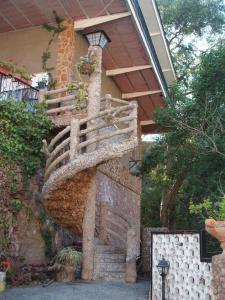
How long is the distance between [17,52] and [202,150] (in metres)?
6.17

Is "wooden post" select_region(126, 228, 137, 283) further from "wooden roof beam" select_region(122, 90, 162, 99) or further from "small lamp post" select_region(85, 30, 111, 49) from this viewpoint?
"wooden roof beam" select_region(122, 90, 162, 99)

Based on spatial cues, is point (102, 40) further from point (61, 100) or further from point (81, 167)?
point (81, 167)

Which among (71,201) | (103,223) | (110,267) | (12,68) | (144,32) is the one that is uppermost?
(144,32)

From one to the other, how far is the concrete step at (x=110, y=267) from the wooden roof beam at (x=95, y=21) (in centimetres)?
639

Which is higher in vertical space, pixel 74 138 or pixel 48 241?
pixel 74 138

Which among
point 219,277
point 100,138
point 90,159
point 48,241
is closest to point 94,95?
point 100,138

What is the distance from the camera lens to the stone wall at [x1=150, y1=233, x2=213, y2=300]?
19.0ft

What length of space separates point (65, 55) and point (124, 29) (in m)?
1.86

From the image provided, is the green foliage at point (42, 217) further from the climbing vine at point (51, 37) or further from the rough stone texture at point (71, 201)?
the climbing vine at point (51, 37)

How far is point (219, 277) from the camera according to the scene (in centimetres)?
470

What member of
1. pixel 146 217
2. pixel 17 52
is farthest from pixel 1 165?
pixel 146 217

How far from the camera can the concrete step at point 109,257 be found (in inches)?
355

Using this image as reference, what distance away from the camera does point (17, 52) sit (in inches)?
462

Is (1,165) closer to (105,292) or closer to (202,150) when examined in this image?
(105,292)
